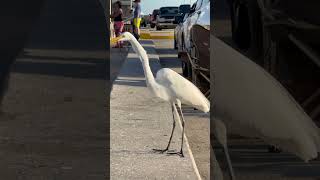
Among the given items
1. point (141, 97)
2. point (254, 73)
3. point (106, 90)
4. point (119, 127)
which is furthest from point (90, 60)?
point (141, 97)

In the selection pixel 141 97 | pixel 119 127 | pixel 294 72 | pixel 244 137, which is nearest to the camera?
pixel 294 72

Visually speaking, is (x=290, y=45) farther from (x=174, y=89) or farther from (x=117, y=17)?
(x=117, y=17)

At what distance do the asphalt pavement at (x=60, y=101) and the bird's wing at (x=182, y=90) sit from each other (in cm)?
237

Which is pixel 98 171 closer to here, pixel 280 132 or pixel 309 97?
pixel 280 132

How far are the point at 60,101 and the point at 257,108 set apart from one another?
2.89 feet

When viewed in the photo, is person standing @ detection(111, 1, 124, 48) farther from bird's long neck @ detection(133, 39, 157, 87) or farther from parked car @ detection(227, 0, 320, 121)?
parked car @ detection(227, 0, 320, 121)

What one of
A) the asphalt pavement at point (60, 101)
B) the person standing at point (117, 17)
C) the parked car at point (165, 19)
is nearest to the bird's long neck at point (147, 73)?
the person standing at point (117, 17)

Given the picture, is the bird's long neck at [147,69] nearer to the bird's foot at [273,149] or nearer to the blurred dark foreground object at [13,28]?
the blurred dark foreground object at [13,28]

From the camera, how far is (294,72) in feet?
7.00

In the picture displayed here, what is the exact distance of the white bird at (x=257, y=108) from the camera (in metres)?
2.17

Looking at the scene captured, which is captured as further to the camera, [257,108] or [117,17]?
[117,17]

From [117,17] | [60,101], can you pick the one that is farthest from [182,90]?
[60,101]

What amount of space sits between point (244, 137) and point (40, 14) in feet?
3.35

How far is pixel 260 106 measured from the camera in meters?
2.25
